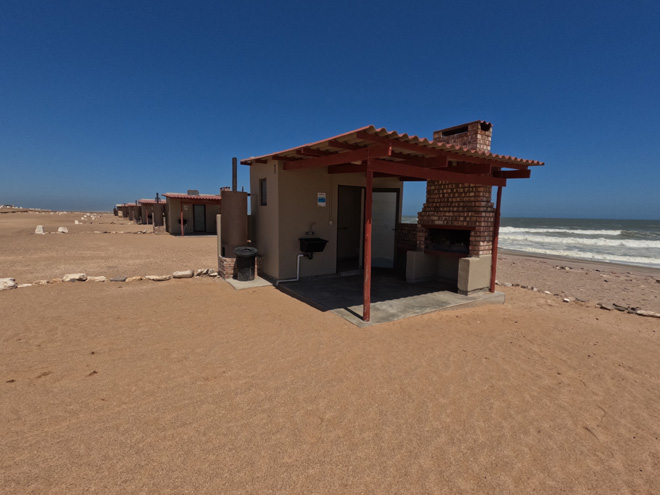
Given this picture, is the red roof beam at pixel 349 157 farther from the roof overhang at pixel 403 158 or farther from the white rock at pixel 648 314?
the white rock at pixel 648 314

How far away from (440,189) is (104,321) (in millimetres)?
6764

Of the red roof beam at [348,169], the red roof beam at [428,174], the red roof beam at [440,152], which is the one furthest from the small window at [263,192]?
the red roof beam at [440,152]

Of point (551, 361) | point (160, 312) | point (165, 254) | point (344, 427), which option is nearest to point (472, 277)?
point (551, 361)

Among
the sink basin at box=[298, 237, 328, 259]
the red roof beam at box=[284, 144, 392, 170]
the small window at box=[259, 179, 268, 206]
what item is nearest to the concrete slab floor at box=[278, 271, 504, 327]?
the sink basin at box=[298, 237, 328, 259]

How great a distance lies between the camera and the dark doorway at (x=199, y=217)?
2208 centimetres

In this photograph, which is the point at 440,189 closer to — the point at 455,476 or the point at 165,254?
the point at 455,476

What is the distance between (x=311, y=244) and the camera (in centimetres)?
694

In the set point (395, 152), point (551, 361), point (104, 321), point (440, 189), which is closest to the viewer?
point (551, 361)

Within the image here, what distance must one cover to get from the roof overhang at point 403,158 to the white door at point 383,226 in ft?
7.62

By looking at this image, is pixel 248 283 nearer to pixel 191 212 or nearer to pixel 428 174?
pixel 428 174

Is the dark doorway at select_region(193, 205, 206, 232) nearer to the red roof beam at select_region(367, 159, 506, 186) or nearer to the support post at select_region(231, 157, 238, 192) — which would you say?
the support post at select_region(231, 157, 238, 192)

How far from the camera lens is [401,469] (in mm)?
2164

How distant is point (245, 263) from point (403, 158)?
167 inches

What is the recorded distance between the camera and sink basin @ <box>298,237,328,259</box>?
22.8 ft
